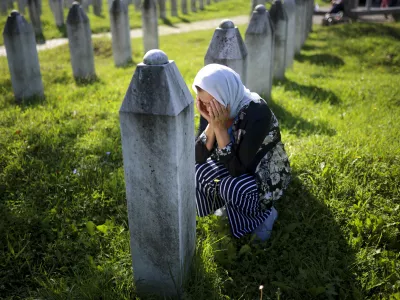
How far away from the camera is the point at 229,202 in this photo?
3014 mm

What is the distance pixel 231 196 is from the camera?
9.70 ft

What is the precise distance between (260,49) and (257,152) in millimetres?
3766

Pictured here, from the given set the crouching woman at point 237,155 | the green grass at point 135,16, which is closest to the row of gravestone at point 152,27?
the crouching woman at point 237,155

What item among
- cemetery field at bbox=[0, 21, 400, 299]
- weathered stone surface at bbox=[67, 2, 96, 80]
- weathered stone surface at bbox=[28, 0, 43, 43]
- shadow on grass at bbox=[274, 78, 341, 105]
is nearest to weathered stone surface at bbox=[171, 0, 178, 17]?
weathered stone surface at bbox=[28, 0, 43, 43]

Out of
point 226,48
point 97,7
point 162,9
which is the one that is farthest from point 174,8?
point 226,48

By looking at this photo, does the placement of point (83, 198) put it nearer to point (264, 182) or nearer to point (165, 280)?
point (165, 280)

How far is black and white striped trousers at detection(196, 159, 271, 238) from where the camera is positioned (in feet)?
9.73

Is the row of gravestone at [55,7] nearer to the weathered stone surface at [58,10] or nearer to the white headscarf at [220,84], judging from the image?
the weathered stone surface at [58,10]

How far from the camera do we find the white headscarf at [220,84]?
2625 mm

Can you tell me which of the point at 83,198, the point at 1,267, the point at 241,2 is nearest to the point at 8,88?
the point at 83,198

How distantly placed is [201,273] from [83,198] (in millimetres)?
1570

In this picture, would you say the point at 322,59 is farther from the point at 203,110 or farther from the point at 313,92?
the point at 203,110

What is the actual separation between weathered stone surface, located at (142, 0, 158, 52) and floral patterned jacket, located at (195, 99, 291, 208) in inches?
355

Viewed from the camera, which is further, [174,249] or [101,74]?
[101,74]
